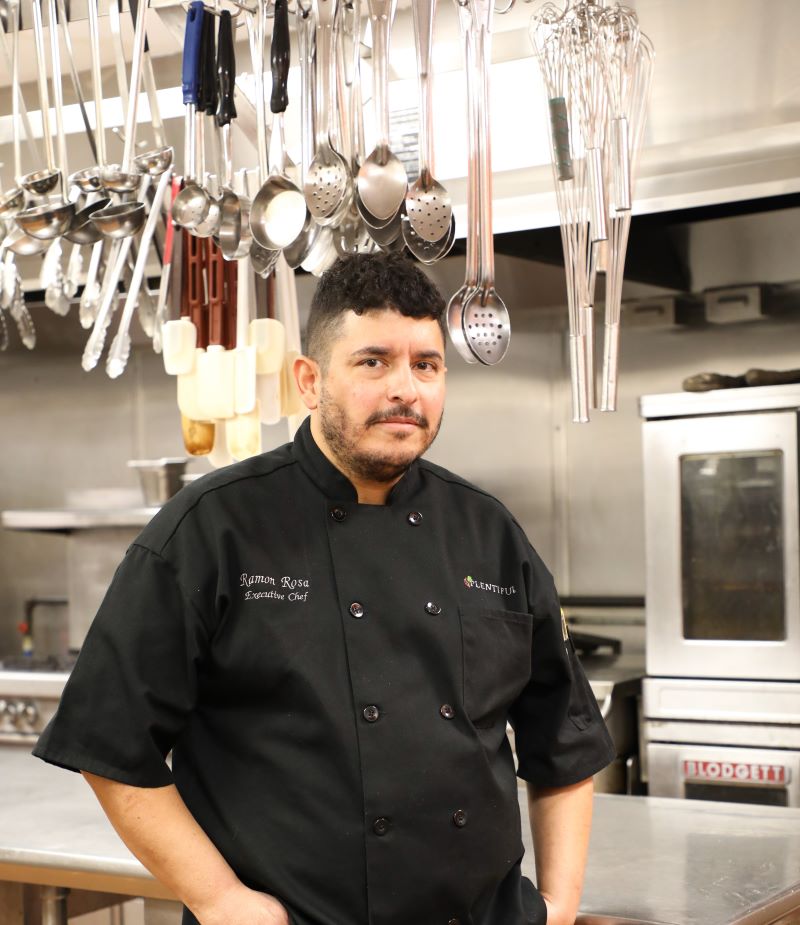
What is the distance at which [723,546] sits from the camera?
2.70m

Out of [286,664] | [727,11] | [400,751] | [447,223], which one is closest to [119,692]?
[286,664]

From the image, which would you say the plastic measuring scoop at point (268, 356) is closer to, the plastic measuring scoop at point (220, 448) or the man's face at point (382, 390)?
the plastic measuring scoop at point (220, 448)

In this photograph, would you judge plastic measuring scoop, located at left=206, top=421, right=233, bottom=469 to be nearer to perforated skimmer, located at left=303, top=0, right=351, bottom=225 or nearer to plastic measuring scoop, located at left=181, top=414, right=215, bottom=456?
plastic measuring scoop, located at left=181, top=414, right=215, bottom=456

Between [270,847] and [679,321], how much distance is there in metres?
2.39

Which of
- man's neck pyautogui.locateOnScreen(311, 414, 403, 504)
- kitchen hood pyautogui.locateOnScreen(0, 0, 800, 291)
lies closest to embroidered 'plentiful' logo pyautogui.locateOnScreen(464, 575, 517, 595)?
man's neck pyautogui.locateOnScreen(311, 414, 403, 504)

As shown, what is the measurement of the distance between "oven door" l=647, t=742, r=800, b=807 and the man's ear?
165cm

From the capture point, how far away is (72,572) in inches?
139

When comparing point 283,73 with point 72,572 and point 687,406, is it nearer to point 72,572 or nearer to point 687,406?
point 687,406

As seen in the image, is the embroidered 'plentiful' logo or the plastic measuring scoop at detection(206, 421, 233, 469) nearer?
the embroidered 'plentiful' logo

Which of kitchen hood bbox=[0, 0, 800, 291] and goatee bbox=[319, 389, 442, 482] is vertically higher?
kitchen hood bbox=[0, 0, 800, 291]

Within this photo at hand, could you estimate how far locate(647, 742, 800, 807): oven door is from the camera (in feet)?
8.46

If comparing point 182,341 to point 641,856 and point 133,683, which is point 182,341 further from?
point 641,856

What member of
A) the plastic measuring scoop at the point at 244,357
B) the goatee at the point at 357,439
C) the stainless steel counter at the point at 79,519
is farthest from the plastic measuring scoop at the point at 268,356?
the stainless steel counter at the point at 79,519

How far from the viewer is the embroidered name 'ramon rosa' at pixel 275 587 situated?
1.26m
